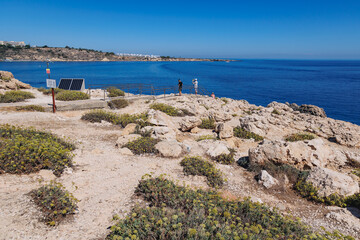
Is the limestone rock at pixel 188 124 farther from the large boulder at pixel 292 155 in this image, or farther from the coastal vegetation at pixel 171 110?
the large boulder at pixel 292 155

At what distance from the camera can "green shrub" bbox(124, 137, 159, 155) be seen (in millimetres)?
9041

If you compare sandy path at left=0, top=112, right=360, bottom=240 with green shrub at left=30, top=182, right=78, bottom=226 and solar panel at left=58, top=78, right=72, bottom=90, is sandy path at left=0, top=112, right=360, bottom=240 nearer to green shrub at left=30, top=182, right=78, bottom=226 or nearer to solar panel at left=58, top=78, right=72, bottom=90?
green shrub at left=30, top=182, right=78, bottom=226

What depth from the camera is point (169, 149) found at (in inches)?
358

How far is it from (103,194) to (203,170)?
318 cm

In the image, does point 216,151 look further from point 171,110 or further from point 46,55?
point 46,55

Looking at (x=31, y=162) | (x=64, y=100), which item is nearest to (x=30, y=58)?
(x=64, y=100)

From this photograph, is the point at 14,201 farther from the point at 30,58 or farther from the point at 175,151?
the point at 30,58

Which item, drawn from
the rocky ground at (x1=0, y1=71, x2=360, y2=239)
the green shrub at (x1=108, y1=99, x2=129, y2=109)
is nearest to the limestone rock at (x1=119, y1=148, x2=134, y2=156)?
the rocky ground at (x1=0, y1=71, x2=360, y2=239)

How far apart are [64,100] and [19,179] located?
42.4 ft

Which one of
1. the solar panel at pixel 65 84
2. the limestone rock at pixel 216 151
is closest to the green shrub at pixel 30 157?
the limestone rock at pixel 216 151

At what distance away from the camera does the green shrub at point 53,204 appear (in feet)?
15.5

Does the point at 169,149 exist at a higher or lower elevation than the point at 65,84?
lower

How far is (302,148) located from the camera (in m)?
8.49

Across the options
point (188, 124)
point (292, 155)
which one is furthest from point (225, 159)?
point (188, 124)
